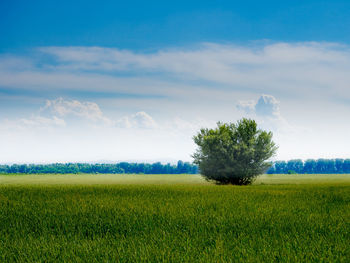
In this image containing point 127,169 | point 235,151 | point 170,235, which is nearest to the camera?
point 170,235

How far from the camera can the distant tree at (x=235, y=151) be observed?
129 feet

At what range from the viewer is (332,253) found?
6.76 m

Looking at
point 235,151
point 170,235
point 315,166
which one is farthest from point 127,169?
point 170,235

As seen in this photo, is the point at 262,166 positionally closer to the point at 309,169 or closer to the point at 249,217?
the point at 249,217

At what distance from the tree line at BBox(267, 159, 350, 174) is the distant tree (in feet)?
402

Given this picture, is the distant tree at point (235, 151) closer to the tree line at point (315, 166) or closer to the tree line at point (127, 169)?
the tree line at point (127, 169)

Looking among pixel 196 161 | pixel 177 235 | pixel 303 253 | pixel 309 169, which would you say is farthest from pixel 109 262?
pixel 309 169

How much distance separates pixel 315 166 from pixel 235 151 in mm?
135711

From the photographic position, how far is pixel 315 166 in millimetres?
159875

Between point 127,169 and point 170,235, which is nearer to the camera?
point 170,235

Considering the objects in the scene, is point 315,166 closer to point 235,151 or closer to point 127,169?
point 127,169

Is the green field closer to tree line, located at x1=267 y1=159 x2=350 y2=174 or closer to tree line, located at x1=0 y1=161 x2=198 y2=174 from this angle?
tree line, located at x1=0 y1=161 x2=198 y2=174

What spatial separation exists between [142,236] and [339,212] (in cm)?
789

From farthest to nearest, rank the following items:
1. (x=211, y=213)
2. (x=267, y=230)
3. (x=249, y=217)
Result: (x=211, y=213)
(x=249, y=217)
(x=267, y=230)
